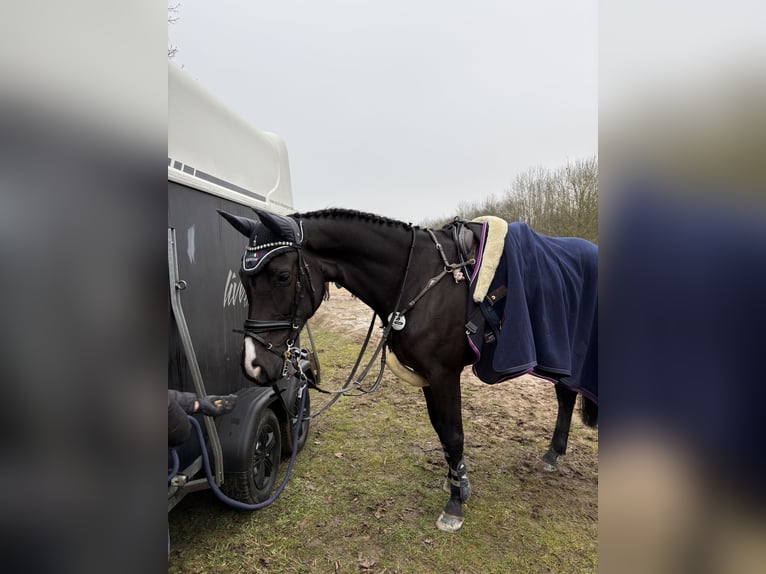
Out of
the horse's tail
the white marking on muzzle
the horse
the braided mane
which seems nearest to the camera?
the white marking on muzzle

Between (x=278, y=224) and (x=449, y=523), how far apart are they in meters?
2.54

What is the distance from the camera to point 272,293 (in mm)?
2359

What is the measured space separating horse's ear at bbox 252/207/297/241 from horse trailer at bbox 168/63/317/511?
0.57 meters

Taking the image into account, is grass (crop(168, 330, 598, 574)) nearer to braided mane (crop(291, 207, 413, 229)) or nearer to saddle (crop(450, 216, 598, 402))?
saddle (crop(450, 216, 598, 402))

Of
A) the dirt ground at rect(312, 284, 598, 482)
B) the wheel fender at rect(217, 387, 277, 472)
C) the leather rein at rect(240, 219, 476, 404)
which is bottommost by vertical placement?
the dirt ground at rect(312, 284, 598, 482)

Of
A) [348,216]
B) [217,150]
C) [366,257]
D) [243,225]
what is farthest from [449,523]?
[217,150]

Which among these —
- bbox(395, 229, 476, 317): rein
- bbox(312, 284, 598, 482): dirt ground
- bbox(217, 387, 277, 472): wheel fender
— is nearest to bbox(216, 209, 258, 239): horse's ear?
bbox(395, 229, 476, 317): rein

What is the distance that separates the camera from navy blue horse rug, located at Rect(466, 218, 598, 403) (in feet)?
8.14

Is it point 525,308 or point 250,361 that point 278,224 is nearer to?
point 250,361

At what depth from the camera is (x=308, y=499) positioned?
3.05 metres
